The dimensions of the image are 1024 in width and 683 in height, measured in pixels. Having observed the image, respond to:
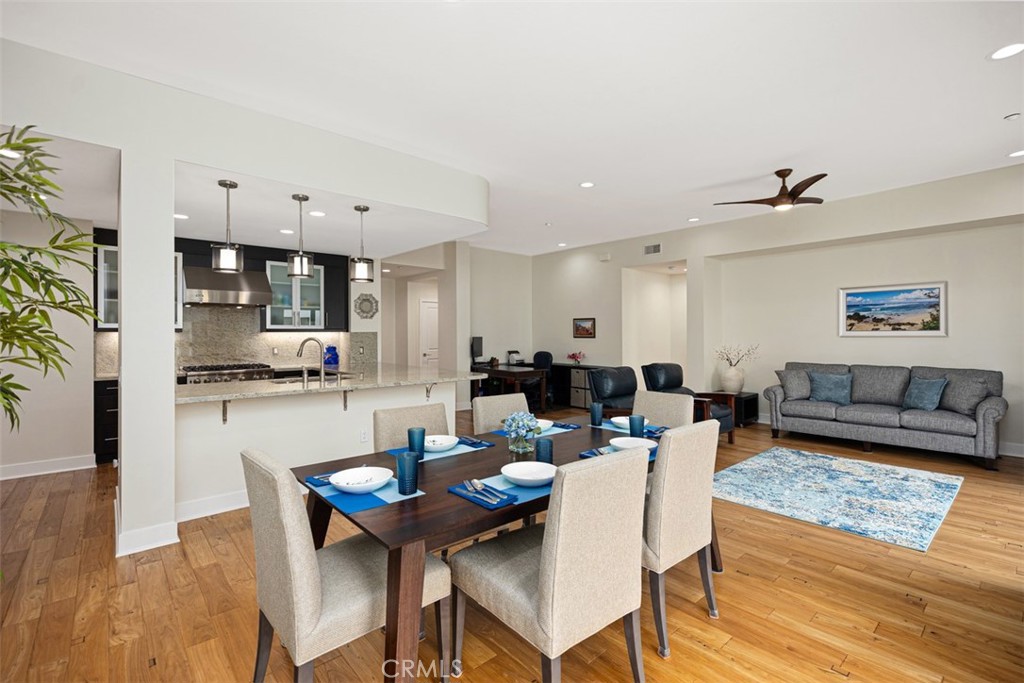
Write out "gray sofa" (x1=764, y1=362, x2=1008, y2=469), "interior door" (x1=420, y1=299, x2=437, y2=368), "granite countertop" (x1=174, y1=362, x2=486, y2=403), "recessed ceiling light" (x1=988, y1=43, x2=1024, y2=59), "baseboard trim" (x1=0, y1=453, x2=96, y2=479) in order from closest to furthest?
"recessed ceiling light" (x1=988, y1=43, x2=1024, y2=59)
"granite countertop" (x1=174, y1=362, x2=486, y2=403)
"baseboard trim" (x1=0, y1=453, x2=96, y2=479)
"gray sofa" (x1=764, y1=362, x2=1008, y2=469)
"interior door" (x1=420, y1=299, x2=437, y2=368)

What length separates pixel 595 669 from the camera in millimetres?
1938

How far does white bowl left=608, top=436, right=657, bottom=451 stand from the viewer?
241cm

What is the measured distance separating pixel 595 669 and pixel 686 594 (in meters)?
0.80

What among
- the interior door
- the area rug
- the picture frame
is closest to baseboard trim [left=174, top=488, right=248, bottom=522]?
the area rug

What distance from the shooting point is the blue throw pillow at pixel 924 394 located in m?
5.00

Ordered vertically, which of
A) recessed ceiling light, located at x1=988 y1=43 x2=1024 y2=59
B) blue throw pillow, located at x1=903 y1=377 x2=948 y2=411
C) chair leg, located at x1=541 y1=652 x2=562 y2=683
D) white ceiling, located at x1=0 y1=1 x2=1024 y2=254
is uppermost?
white ceiling, located at x1=0 y1=1 x2=1024 y2=254

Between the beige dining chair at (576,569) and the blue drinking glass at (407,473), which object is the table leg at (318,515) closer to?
the blue drinking glass at (407,473)

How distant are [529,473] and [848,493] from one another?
11.0 feet

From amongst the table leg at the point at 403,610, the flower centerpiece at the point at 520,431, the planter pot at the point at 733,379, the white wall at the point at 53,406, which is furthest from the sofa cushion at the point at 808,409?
the white wall at the point at 53,406

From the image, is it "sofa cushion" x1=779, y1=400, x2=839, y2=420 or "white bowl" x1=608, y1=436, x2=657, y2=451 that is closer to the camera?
"white bowl" x1=608, y1=436, x2=657, y2=451

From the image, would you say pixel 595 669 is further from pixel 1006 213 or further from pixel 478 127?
pixel 1006 213

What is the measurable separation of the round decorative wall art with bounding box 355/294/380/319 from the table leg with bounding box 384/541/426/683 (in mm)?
5403

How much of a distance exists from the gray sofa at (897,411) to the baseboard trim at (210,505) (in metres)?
5.64

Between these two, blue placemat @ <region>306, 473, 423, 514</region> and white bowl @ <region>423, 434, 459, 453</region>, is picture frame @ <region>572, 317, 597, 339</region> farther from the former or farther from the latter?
blue placemat @ <region>306, 473, 423, 514</region>
